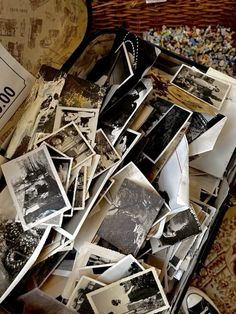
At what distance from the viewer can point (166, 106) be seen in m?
1.14

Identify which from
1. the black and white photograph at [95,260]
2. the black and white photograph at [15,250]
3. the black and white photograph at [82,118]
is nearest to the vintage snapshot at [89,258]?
the black and white photograph at [95,260]

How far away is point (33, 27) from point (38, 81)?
0.13 meters

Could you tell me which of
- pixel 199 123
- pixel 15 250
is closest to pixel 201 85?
pixel 199 123

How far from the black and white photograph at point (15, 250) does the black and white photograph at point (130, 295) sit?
0.15 meters

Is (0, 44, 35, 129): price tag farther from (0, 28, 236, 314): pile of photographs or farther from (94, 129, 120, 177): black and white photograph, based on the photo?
(94, 129, 120, 177): black and white photograph

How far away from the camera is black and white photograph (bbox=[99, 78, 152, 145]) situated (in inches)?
41.6

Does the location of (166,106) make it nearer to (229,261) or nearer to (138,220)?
(138,220)

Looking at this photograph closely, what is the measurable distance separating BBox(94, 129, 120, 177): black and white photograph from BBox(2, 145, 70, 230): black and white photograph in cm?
9

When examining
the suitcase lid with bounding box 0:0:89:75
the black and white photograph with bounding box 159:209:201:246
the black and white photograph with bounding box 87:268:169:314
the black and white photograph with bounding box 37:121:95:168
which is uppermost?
the suitcase lid with bounding box 0:0:89:75

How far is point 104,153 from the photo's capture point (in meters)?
1.03

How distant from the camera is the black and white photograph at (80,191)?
99cm

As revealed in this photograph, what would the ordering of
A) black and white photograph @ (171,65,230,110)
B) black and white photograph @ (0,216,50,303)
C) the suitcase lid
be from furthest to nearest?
black and white photograph @ (171,65,230,110) < the suitcase lid < black and white photograph @ (0,216,50,303)

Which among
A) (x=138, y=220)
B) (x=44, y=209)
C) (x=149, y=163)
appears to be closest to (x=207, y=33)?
(x=149, y=163)

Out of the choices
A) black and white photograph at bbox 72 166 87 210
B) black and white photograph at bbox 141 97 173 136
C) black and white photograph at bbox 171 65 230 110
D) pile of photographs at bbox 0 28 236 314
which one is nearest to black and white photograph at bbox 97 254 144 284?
pile of photographs at bbox 0 28 236 314
